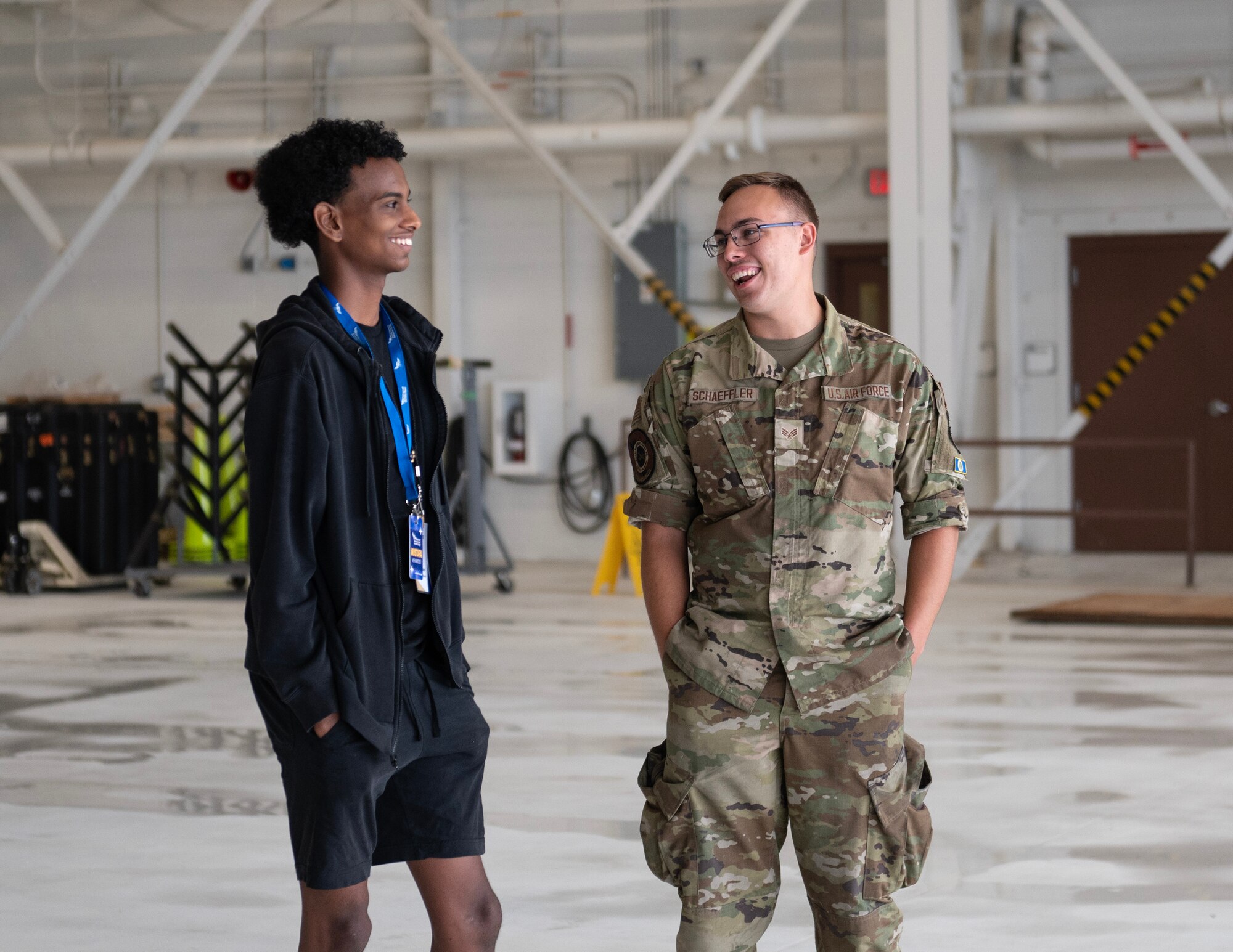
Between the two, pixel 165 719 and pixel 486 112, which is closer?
pixel 165 719

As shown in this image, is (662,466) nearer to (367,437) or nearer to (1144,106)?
(367,437)

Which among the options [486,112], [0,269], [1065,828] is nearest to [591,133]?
[486,112]

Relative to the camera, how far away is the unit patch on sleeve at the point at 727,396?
7.81 feet

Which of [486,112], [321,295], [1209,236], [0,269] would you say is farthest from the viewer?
[0,269]

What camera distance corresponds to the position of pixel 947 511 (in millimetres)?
2377

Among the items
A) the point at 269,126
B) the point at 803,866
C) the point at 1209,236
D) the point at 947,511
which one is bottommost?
the point at 803,866

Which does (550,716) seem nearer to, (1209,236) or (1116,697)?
(1116,697)

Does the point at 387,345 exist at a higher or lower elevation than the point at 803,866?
higher

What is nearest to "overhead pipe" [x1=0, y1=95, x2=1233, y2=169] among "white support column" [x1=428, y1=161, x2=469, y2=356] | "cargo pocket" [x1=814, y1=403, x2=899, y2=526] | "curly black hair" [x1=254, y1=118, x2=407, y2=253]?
"white support column" [x1=428, y1=161, x2=469, y2=356]

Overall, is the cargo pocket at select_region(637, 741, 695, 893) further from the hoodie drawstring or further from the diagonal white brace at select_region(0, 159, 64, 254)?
the diagonal white brace at select_region(0, 159, 64, 254)

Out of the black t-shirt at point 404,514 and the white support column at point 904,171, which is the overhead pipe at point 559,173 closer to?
the white support column at point 904,171

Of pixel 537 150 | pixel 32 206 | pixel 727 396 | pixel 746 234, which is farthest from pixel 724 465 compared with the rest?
pixel 32 206

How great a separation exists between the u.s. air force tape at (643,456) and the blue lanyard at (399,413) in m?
0.36

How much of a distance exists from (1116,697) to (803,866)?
4.51 m
